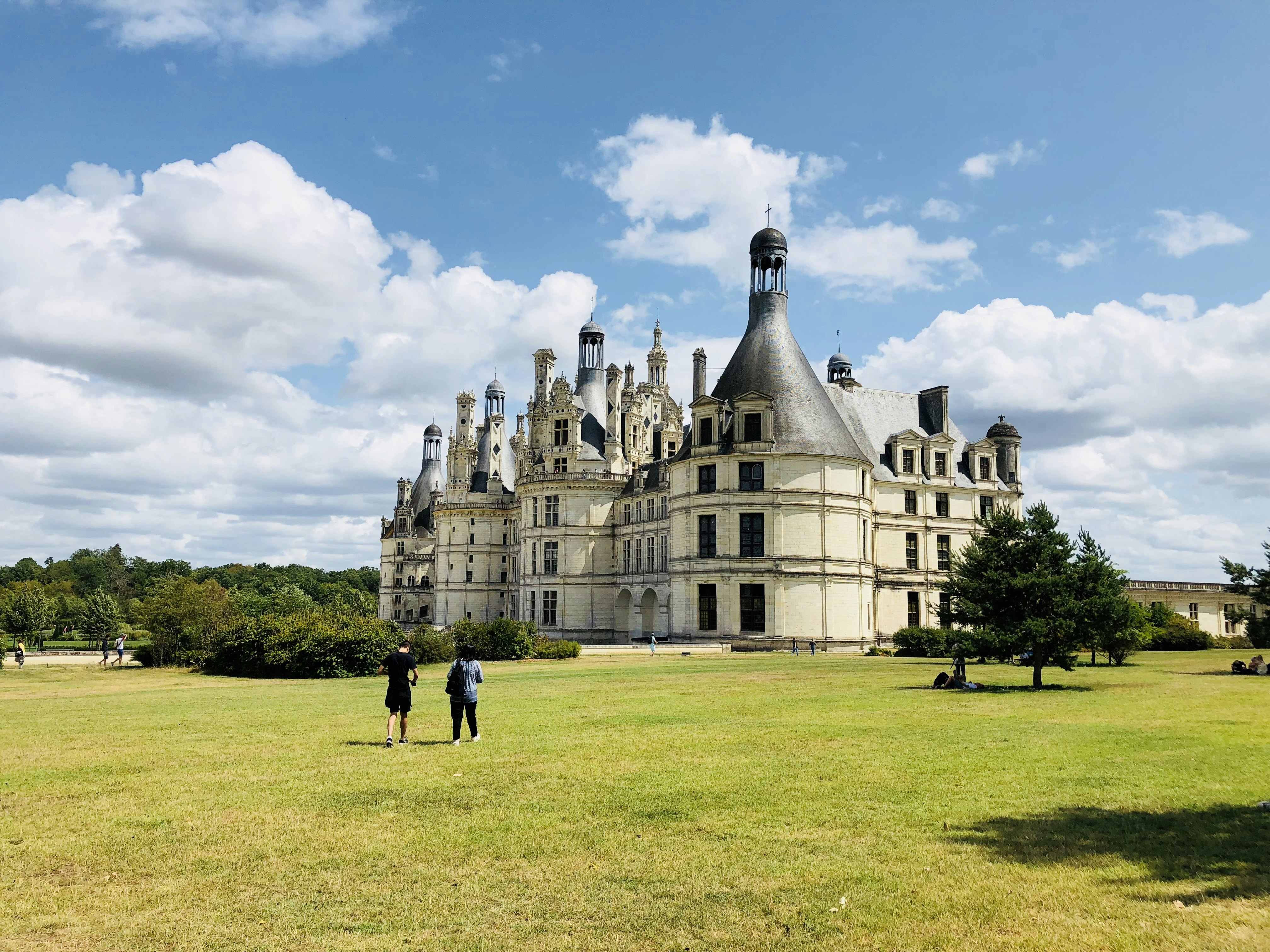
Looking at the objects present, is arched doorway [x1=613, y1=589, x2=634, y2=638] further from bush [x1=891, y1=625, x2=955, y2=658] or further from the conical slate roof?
bush [x1=891, y1=625, x2=955, y2=658]

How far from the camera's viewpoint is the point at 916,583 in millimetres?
62938

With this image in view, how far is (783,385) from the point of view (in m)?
56.8

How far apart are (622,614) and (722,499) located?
20.1 m

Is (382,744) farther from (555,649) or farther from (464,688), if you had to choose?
(555,649)

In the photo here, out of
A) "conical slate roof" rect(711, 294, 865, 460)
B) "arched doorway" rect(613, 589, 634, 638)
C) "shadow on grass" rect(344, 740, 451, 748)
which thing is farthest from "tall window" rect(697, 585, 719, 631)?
"shadow on grass" rect(344, 740, 451, 748)

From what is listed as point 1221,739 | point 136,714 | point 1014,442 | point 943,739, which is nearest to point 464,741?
point 943,739

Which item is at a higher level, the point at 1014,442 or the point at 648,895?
the point at 1014,442

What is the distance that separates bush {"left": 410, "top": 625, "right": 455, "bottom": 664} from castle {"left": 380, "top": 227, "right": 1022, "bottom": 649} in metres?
17.3

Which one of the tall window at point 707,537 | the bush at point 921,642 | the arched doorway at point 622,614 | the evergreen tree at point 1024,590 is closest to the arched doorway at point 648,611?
the arched doorway at point 622,614

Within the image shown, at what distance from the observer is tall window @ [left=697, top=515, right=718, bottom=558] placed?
56.1m

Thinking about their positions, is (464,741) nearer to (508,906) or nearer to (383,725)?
(383,725)

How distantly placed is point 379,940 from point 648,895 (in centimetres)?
241

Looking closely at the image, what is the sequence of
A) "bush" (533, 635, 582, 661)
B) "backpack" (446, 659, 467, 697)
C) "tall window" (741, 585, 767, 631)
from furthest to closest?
"tall window" (741, 585, 767, 631), "bush" (533, 635, 582, 661), "backpack" (446, 659, 467, 697)

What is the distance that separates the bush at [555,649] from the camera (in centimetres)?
4744
